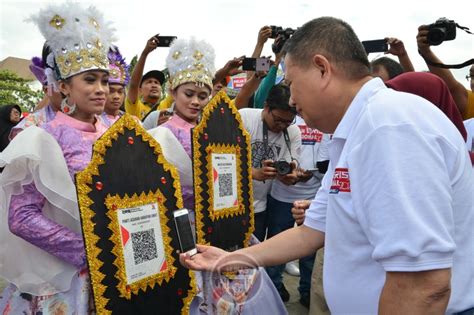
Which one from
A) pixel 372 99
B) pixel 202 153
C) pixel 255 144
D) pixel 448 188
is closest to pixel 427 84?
pixel 372 99

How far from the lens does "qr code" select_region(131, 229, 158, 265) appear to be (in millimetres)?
1889

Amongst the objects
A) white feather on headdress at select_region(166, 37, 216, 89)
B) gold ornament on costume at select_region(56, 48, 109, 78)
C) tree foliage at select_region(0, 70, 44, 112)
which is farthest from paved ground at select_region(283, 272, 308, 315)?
tree foliage at select_region(0, 70, 44, 112)

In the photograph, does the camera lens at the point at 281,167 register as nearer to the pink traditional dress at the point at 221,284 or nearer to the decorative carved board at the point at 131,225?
the pink traditional dress at the point at 221,284

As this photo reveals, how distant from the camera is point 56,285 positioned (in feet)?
6.20

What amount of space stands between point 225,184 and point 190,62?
98cm

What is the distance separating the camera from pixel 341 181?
108 centimetres

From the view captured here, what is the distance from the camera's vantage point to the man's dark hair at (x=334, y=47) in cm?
122

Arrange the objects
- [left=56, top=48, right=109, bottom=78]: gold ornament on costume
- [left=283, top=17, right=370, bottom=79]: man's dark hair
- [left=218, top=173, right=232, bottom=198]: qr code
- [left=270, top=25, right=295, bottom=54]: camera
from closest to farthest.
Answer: [left=283, top=17, right=370, bottom=79]: man's dark hair < [left=56, top=48, right=109, bottom=78]: gold ornament on costume < [left=218, top=173, right=232, bottom=198]: qr code < [left=270, top=25, right=295, bottom=54]: camera

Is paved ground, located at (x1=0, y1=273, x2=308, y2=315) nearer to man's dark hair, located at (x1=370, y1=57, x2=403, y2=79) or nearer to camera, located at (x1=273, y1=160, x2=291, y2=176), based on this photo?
camera, located at (x1=273, y1=160, x2=291, y2=176)

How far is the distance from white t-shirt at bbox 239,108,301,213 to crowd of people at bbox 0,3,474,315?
0.04ft

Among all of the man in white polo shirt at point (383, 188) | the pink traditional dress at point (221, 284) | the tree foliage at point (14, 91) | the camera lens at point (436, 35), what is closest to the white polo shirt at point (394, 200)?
the man in white polo shirt at point (383, 188)

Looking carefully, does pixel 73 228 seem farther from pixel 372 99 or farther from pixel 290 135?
pixel 290 135

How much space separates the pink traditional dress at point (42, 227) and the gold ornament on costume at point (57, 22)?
0.58 meters

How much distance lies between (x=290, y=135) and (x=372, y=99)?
100 inches
